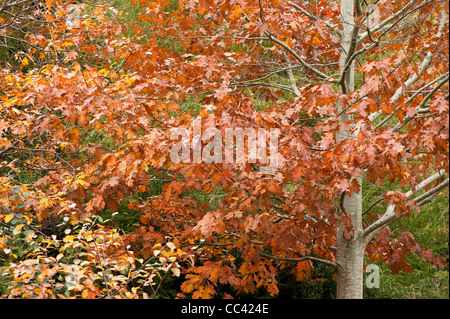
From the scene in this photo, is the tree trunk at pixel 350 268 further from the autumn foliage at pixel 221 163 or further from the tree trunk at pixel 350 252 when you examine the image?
the autumn foliage at pixel 221 163

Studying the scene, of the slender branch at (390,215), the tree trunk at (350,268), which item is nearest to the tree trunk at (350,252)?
the tree trunk at (350,268)

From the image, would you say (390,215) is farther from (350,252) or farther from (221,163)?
(221,163)

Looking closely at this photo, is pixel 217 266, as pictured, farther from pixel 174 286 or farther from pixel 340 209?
pixel 174 286

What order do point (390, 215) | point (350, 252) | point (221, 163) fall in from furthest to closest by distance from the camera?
point (350, 252)
point (390, 215)
point (221, 163)

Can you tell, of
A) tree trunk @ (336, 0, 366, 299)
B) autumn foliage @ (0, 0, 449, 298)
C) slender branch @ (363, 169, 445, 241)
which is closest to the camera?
autumn foliage @ (0, 0, 449, 298)

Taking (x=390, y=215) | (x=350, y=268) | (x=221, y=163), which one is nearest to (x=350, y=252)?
(x=350, y=268)

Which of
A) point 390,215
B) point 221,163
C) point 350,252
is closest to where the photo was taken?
point 221,163

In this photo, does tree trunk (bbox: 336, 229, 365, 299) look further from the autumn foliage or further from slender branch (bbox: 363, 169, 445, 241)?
the autumn foliage

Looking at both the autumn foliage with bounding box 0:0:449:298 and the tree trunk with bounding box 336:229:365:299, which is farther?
the tree trunk with bounding box 336:229:365:299

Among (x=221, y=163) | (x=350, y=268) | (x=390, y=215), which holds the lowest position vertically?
(x=350, y=268)

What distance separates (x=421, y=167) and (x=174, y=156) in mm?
2351

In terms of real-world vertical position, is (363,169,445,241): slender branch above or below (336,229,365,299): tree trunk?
above

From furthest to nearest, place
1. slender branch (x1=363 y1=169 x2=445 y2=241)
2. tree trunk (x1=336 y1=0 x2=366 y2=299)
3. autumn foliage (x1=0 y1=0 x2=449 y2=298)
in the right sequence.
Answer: tree trunk (x1=336 y1=0 x2=366 y2=299)
slender branch (x1=363 y1=169 x2=445 y2=241)
autumn foliage (x1=0 y1=0 x2=449 y2=298)

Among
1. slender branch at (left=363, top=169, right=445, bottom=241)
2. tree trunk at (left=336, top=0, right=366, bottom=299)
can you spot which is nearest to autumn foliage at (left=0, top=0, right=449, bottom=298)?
slender branch at (left=363, top=169, right=445, bottom=241)
